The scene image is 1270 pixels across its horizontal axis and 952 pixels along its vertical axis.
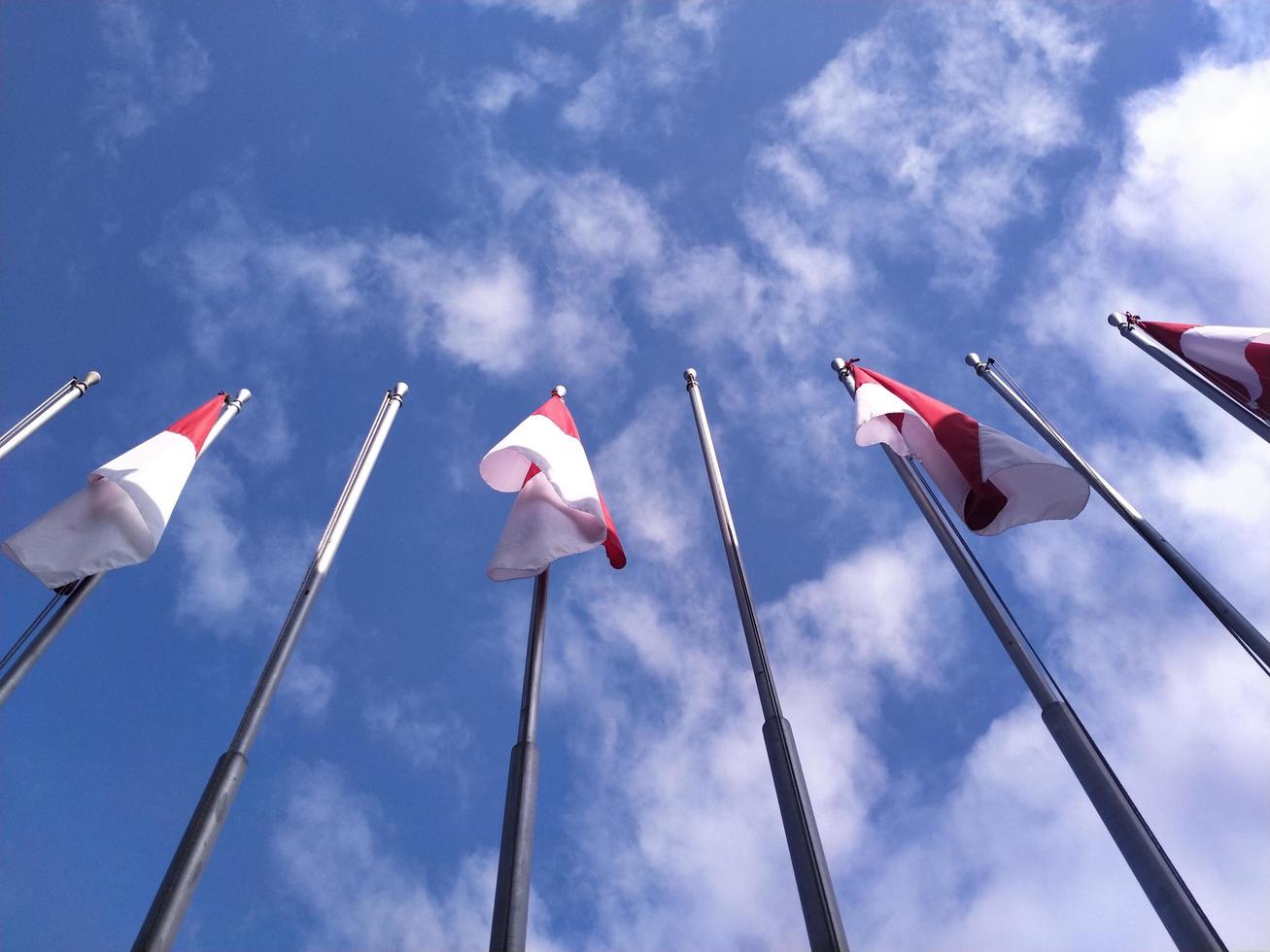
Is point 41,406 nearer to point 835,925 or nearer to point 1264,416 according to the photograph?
point 835,925

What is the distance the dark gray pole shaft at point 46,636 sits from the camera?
10.4m

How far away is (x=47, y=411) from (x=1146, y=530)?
61.4ft

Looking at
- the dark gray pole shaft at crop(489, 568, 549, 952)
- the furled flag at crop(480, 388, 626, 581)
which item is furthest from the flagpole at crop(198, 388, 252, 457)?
the dark gray pole shaft at crop(489, 568, 549, 952)

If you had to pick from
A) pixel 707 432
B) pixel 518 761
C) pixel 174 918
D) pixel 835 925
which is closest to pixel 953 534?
pixel 707 432

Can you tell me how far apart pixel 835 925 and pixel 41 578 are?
429 inches

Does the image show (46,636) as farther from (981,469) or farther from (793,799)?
(981,469)

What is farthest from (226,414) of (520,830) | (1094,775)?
(1094,775)

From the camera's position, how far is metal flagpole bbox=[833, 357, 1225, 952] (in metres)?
7.44

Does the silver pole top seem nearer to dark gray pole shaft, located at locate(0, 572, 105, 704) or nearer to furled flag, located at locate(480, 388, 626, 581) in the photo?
furled flag, located at locate(480, 388, 626, 581)

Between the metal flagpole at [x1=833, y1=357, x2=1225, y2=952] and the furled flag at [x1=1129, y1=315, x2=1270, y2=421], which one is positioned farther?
the furled flag at [x1=1129, y1=315, x2=1270, y2=421]

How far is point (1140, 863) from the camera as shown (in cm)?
790

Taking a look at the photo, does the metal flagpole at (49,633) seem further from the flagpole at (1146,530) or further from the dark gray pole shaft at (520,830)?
the flagpole at (1146,530)

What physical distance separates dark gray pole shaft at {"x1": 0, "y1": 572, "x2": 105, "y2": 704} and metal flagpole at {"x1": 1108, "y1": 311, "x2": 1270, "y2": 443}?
1804 cm

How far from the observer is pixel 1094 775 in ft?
28.3
